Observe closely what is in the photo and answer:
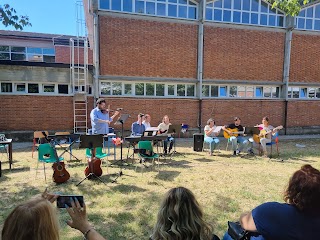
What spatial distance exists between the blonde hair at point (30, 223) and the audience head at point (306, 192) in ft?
5.56

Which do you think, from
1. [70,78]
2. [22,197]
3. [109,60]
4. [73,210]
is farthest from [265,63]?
[73,210]

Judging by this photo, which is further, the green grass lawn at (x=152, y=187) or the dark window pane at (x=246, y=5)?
the dark window pane at (x=246, y=5)

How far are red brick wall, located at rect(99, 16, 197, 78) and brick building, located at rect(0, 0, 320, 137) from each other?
53mm

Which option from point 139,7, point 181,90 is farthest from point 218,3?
point 181,90

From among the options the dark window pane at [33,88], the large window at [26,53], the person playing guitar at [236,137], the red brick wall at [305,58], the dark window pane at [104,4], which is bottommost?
the person playing guitar at [236,137]

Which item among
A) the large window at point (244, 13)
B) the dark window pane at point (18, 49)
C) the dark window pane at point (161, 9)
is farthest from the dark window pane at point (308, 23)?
the dark window pane at point (18, 49)

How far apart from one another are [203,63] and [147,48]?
3419 millimetres

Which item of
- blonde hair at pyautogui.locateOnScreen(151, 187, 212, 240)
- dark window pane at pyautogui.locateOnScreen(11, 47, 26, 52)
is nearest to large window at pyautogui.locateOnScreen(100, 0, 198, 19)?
blonde hair at pyautogui.locateOnScreen(151, 187, 212, 240)

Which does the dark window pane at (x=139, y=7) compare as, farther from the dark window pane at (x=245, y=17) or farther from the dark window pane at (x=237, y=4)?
the dark window pane at (x=245, y=17)

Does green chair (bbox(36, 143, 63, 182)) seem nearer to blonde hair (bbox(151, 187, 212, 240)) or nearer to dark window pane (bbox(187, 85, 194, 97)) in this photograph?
blonde hair (bbox(151, 187, 212, 240))

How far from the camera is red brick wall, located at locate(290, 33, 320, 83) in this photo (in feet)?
55.4

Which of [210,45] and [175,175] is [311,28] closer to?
[210,45]

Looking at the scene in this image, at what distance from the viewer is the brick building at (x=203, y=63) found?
1405 centimetres

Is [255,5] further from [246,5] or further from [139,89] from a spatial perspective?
[139,89]
